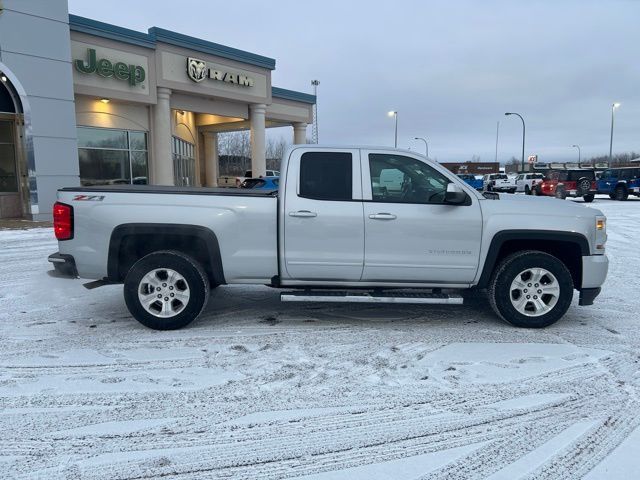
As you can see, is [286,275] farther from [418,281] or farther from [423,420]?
[423,420]

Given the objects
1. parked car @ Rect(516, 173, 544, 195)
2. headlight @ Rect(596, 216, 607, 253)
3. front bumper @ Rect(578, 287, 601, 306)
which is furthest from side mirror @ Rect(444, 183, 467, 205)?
parked car @ Rect(516, 173, 544, 195)

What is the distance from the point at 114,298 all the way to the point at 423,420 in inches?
186

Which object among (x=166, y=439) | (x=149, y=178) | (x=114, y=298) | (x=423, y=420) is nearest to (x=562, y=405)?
(x=423, y=420)

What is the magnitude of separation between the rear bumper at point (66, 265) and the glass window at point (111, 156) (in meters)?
15.2

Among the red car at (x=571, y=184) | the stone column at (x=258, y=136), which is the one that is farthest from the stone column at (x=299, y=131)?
the red car at (x=571, y=184)

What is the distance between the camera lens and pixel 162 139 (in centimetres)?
2123

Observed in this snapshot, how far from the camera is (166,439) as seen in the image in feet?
10.7

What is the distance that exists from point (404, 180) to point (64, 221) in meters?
3.54

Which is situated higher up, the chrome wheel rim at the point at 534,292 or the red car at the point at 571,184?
the red car at the point at 571,184

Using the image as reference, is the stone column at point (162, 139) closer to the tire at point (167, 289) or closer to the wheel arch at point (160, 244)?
the wheel arch at point (160, 244)

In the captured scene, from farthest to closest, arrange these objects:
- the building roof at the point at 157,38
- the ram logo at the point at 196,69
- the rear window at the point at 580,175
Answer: the rear window at the point at 580,175
the ram logo at the point at 196,69
the building roof at the point at 157,38

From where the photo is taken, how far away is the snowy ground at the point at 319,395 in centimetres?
305

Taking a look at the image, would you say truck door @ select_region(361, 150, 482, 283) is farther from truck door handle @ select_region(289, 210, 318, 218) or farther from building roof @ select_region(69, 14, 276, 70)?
building roof @ select_region(69, 14, 276, 70)

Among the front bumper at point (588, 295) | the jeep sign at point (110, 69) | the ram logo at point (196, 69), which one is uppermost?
the ram logo at point (196, 69)
